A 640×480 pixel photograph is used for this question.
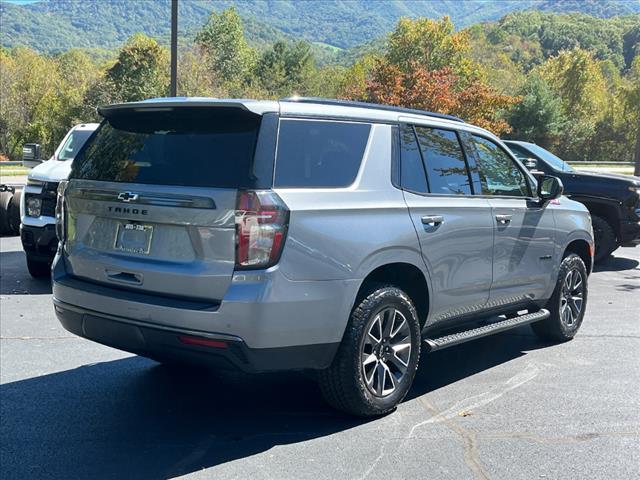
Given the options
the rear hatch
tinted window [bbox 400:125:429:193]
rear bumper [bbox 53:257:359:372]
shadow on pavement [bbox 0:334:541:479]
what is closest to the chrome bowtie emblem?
the rear hatch

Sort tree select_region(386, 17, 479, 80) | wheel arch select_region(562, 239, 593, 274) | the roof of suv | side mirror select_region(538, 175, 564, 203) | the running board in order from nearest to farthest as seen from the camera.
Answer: the roof of suv, the running board, side mirror select_region(538, 175, 564, 203), wheel arch select_region(562, 239, 593, 274), tree select_region(386, 17, 479, 80)

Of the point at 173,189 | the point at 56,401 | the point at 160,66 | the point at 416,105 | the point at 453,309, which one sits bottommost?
the point at 56,401

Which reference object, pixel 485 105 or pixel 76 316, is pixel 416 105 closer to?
pixel 485 105

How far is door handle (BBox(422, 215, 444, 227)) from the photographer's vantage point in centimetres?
466

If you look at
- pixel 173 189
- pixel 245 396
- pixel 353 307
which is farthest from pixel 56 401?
pixel 353 307

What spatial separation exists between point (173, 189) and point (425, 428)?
213 centimetres

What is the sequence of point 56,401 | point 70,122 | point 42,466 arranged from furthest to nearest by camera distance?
point 70,122 < point 56,401 < point 42,466

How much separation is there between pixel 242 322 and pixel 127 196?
1071 millimetres

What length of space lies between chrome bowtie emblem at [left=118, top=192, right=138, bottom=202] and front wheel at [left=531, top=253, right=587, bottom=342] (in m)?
3.90

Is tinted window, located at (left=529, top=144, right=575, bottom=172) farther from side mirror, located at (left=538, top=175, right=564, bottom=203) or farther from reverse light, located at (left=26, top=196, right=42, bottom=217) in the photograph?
reverse light, located at (left=26, top=196, right=42, bottom=217)

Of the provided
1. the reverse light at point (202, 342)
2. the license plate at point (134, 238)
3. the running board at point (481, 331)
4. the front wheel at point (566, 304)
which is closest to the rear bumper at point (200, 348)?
the reverse light at point (202, 342)

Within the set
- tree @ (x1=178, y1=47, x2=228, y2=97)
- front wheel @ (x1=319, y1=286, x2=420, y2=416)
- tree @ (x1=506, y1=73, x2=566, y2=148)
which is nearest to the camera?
front wheel @ (x1=319, y1=286, x2=420, y2=416)

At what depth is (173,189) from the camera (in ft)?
12.9

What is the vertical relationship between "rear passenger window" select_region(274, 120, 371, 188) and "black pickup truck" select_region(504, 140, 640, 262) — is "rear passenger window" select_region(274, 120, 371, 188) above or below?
above
